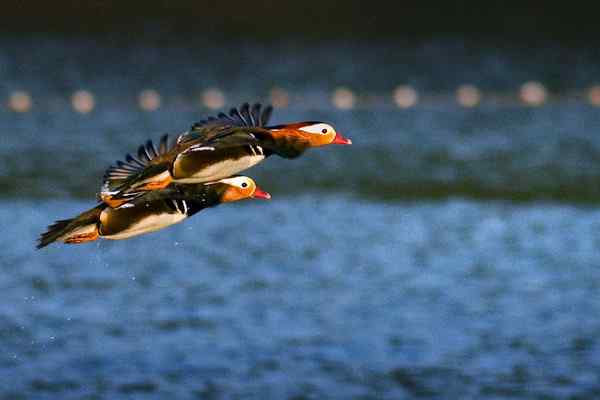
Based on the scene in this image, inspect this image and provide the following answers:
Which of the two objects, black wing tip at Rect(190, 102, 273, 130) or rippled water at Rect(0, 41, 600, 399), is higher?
rippled water at Rect(0, 41, 600, 399)

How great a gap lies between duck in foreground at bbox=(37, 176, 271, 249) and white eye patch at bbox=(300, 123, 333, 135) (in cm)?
27

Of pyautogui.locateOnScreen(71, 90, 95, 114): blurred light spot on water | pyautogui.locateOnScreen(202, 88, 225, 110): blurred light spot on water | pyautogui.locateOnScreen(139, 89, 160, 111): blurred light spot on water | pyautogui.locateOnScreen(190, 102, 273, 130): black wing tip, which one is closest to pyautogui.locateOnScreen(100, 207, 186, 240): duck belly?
pyautogui.locateOnScreen(190, 102, 273, 130): black wing tip

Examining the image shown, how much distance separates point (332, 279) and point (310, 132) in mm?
18971

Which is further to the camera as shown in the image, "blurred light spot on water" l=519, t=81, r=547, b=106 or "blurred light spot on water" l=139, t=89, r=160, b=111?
"blurred light spot on water" l=519, t=81, r=547, b=106

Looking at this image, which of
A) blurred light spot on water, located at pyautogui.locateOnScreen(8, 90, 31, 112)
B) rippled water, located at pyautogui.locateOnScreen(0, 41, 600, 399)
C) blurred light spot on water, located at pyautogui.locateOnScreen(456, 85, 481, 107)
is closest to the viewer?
rippled water, located at pyautogui.locateOnScreen(0, 41, 600, 399)

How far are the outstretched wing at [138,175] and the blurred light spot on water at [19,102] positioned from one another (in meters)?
46.3

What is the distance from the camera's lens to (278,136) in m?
6.12

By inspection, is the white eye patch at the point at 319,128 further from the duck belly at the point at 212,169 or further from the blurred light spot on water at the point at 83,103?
the blurred light spot on water at the point at 83,103

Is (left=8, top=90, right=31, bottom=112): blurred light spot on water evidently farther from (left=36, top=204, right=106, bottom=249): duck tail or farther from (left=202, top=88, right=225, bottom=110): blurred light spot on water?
(left=36, top=204, right=106, bottom=249): duck tail

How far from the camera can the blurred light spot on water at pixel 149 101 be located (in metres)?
54.2

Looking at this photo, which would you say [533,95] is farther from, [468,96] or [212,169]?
[212,169]

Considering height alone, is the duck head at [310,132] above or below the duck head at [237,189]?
above

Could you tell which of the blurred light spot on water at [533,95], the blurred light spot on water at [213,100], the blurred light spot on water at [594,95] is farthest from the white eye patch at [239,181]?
the blurred light spot on water at [533,95]

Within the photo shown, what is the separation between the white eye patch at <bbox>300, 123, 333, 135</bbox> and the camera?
605 centimetres
